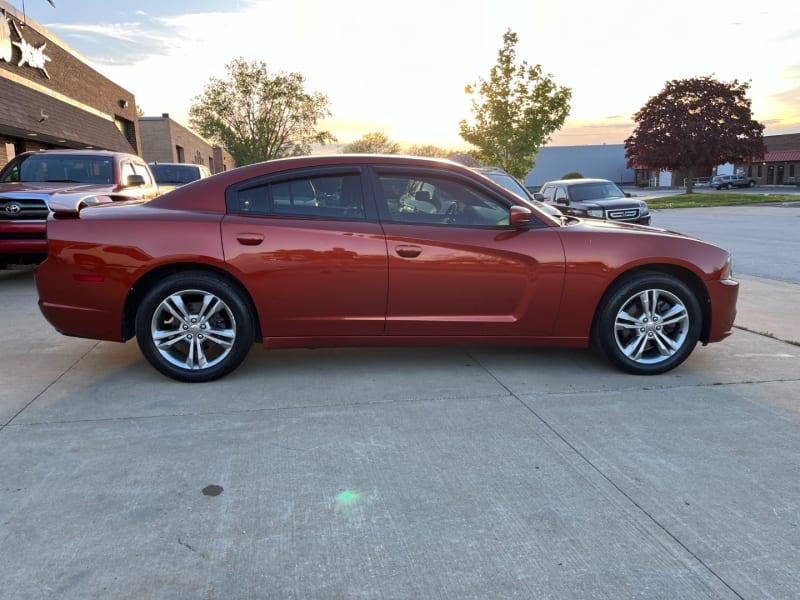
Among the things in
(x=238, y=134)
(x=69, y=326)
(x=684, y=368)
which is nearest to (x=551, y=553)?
(x=684, y=368)

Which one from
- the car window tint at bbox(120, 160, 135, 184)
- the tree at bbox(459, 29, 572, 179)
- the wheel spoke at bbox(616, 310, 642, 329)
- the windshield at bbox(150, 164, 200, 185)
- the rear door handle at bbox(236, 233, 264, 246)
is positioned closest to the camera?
the rear door handle at bbox(236, 233, 264, 246)

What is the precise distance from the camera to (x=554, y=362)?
510 centimetres

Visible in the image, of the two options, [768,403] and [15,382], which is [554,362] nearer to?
[768,403]

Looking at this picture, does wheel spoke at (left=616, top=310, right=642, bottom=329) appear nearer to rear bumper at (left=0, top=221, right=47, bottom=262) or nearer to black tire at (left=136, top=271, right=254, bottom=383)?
black tire at (left=136, top=271, right=254, bottom=383)

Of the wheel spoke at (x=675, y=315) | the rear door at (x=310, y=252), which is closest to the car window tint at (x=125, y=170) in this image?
the rear door at (x=310, y=252)

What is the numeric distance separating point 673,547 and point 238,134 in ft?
174

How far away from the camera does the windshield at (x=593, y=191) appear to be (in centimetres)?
1595

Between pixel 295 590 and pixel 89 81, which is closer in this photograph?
pixel 295 590

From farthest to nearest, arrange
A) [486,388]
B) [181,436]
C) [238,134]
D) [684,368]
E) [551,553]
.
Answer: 1. [238,134]
2. [684,368]
3. [486,388]
4. [181,436]
5. [551,553]

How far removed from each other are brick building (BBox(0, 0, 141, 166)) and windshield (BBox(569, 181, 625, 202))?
579 inches

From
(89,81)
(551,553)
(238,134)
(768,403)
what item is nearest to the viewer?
(551,553)

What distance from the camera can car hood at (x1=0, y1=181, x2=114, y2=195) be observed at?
29.1 ft

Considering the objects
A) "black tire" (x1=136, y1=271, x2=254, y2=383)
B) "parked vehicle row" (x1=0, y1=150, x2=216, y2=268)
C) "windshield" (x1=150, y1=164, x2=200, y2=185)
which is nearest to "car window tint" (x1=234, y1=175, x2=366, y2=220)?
"black tire" (x1=136, y1=271, x2=254, y2=383)

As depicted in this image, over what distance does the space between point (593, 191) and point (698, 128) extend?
124ft
